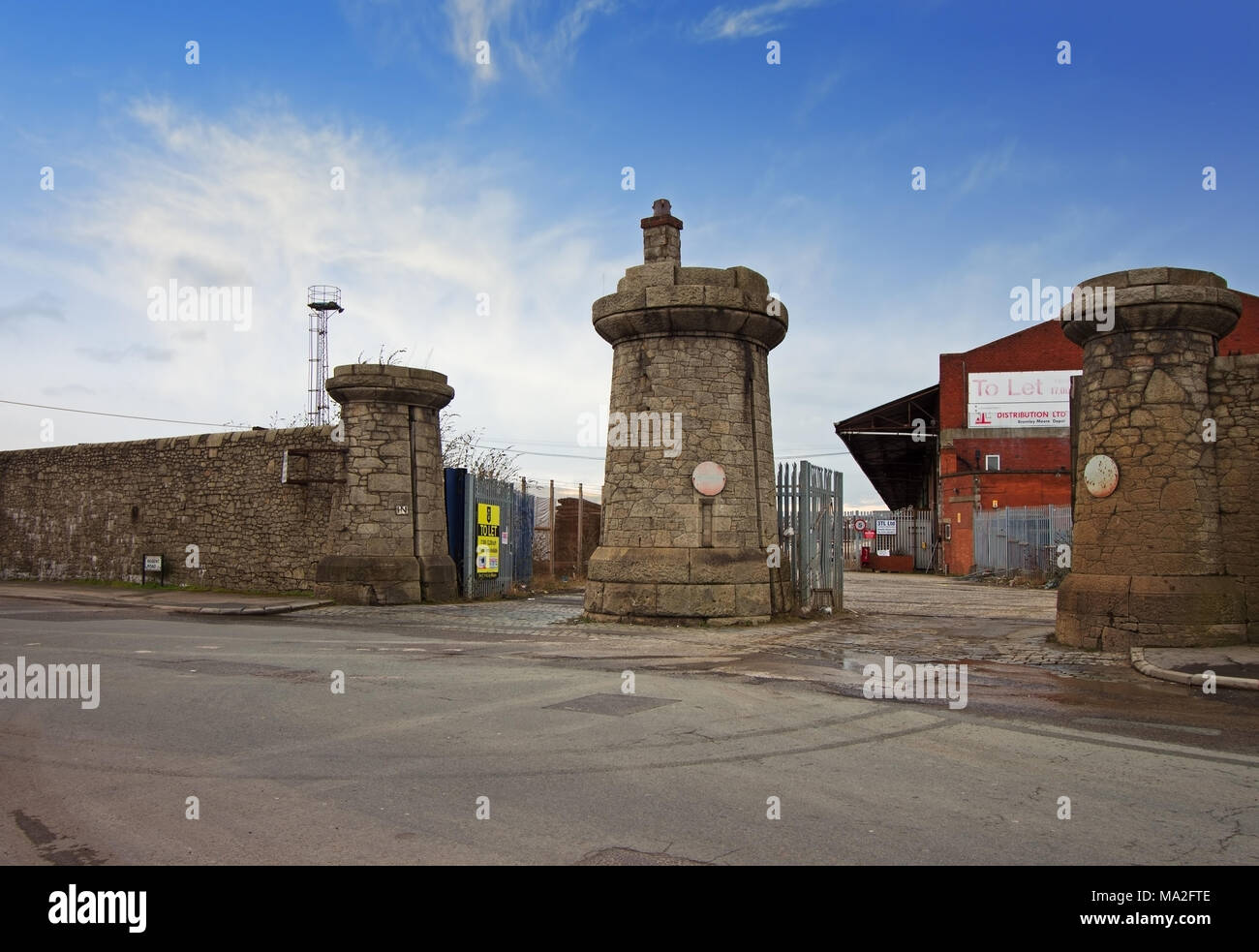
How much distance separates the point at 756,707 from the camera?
25.7 ft

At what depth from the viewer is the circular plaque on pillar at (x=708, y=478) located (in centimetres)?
1475

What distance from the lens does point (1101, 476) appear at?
38.9 ft

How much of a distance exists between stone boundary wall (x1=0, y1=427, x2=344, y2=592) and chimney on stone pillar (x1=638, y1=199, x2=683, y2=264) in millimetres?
7620

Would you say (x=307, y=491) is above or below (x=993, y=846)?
above

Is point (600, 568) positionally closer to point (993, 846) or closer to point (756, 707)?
point (756, 707)

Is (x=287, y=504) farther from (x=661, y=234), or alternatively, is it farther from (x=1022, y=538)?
(x=1022, y=538)

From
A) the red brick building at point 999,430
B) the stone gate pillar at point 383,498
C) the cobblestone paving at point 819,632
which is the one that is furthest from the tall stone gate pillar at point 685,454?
the red brick building at point 999,430

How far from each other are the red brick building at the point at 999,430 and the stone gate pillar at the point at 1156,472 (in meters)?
24.2

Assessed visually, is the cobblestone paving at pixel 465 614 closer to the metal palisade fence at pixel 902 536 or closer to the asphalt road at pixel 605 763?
the asphalt road at pixel 605 763

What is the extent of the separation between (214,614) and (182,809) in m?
12.4

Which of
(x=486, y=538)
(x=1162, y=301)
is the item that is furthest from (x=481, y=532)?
(x=1162, y=301)

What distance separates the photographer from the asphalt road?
4.34m

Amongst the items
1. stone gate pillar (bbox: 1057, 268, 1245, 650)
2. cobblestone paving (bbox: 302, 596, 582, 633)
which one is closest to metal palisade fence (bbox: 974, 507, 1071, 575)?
cobblestone paving (bbox: 302, 596, 582, 633)
